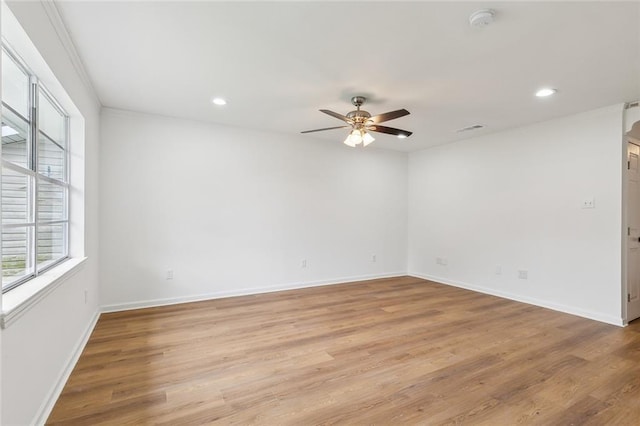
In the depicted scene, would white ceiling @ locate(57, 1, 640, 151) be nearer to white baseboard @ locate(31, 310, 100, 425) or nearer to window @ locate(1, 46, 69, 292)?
window @ locate(1, 46, 69, 292)

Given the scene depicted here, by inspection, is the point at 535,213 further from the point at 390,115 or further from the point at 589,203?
the point at 390,115

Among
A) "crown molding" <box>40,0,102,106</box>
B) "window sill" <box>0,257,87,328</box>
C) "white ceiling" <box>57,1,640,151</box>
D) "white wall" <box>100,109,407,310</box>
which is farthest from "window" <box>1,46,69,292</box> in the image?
"white wall" <box>100,109,407,310</box>

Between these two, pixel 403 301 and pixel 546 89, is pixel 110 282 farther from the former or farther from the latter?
pixel 546 89

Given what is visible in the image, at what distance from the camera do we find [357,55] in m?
2.45

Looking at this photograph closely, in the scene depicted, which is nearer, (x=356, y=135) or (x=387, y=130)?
(x=356, y=135)

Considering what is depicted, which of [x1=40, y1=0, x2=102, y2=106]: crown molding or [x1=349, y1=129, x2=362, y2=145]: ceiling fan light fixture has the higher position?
[x1=40, y1=0, x2=102, y2=106]: crown molding

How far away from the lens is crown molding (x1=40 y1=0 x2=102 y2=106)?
188 cm

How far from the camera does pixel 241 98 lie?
3.41m

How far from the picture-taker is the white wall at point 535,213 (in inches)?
141

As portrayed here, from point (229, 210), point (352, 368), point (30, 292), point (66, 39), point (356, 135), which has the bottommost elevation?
point (352, 368)

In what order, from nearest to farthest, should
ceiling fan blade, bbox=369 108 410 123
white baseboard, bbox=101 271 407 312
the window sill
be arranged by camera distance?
1. the window sill
2. ceiling fan blade, bbox=369 108 410 123
3. white baseboard, bbox=101 271 407 312

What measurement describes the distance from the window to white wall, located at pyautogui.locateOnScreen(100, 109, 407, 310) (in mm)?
1254

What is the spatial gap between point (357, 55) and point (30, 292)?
8.59ft

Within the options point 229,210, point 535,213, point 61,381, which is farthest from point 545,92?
point 61,381
